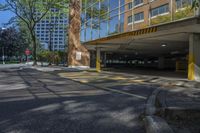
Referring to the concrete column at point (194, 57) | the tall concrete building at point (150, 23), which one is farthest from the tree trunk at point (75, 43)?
the concrete column at point (194, 57)

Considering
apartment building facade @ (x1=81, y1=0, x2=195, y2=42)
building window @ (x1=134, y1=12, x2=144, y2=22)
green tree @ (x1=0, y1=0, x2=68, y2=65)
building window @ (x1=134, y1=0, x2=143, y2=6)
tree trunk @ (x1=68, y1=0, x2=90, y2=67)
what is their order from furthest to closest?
green tree @ (x1=0, y1=0, x2=68, y2=65)
tree trunk @ (x1=68, y1=0, x2=90, y2=67)
building window @ (x1=134, y1=0, x2=143, y2=6)
building window @ (x1=134, y1=12, x2=144, y2=22)
apartment building facade @ (x1=81, y1=0, x2=195, y2=42)

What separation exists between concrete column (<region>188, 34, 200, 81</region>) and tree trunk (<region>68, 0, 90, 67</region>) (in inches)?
726

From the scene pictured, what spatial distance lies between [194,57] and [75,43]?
1953cm

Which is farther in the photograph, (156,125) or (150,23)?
(150,23)

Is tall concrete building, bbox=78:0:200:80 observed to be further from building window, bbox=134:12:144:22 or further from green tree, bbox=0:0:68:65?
green tree, bbox=0:0:68:65

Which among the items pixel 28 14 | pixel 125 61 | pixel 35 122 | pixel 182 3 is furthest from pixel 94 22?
pixel 125 61

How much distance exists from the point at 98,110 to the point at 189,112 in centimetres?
262

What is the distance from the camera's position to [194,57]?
19.9 m

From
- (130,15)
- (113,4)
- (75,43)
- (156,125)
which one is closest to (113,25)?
(113,4)

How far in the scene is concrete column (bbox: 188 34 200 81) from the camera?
64.5ft

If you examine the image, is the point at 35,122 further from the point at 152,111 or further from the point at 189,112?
the point at 189,112

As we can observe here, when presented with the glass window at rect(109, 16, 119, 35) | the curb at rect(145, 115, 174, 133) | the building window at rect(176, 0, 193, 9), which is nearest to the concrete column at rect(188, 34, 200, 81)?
the building window at rect(176, 0, 193, 9)

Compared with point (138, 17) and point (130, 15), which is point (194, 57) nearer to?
point (138, 17)

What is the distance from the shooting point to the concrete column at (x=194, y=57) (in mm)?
19656
